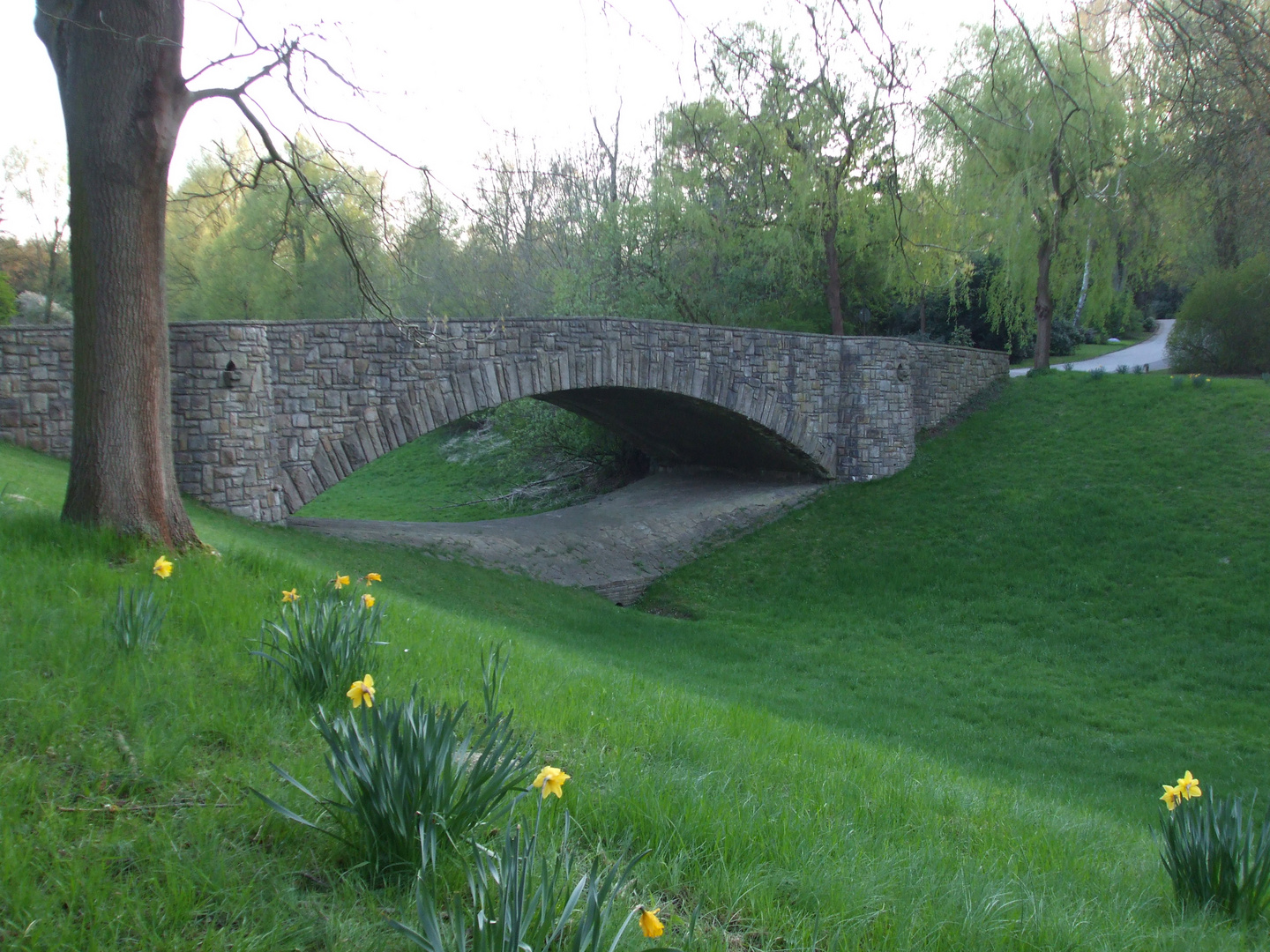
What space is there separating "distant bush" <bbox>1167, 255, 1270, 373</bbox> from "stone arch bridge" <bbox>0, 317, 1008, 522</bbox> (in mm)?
5851

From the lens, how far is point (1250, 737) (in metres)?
8.28

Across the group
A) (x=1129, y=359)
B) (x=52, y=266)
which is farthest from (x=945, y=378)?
(x=52, y=266)

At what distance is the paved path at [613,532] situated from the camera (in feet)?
44.8

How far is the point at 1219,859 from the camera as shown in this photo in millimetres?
2807

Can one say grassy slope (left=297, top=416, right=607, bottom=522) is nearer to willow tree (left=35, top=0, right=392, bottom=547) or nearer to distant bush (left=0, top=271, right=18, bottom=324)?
distant bush (left=0, top=271, right=18, bottom=324)

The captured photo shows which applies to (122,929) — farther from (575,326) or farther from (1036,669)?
(575,326)

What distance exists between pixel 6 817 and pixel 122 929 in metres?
0.56

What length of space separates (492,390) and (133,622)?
979 cm

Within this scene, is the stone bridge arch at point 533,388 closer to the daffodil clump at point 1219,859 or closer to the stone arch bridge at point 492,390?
the stone arch bridge at point 492,390

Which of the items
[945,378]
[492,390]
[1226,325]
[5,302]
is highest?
[1226,325]

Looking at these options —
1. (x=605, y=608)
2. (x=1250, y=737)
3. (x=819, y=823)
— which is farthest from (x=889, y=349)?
(x=819, y=823)

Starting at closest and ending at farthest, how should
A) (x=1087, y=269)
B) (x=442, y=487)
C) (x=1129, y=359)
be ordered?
(x=1087, y=269), (x=442, y=487), (x=1129, y=359)

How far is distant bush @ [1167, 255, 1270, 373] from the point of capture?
67.7 feet

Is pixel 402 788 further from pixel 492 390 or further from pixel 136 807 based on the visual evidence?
pixel 492 390
